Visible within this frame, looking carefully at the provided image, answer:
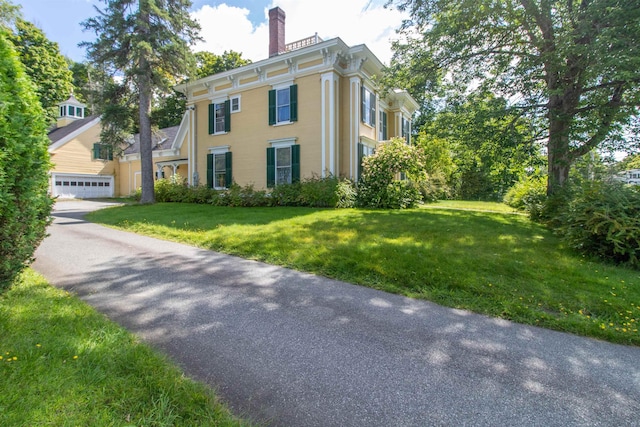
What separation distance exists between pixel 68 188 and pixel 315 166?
2083cm

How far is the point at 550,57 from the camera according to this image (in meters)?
8.18

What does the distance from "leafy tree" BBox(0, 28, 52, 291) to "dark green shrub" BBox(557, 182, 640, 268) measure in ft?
24.9

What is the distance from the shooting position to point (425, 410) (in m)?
1.96

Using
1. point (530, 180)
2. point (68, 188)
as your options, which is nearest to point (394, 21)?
point (530, 180)

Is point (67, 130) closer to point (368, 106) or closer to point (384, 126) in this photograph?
point (368, 106)

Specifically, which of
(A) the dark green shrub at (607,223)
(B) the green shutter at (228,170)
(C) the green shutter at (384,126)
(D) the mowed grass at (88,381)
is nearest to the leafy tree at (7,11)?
(B) the green shutter at (228,170)

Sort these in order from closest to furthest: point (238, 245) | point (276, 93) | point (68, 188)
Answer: point (238, 245) < point (276, 93) < point (68, 188)

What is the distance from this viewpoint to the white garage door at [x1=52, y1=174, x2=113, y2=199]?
22.8 meters

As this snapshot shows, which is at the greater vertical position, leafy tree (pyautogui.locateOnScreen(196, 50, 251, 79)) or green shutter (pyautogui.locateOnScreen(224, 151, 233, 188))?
leafy tree (pyautogui.locateOnScreen(196, 50, 251, 79))

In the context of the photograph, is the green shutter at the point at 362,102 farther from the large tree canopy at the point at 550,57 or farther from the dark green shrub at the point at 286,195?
the dark green shrub at the point at 286,195

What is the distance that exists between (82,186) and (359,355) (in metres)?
28.6

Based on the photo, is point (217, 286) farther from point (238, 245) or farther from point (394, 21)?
point (394, 21)

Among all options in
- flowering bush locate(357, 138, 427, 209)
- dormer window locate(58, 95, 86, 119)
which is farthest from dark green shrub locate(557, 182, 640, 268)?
dormer window locate(58, 95, 86, 119)

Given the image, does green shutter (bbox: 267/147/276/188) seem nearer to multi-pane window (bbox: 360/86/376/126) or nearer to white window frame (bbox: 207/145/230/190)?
white window frame (bbox: 207/145/230/190)
